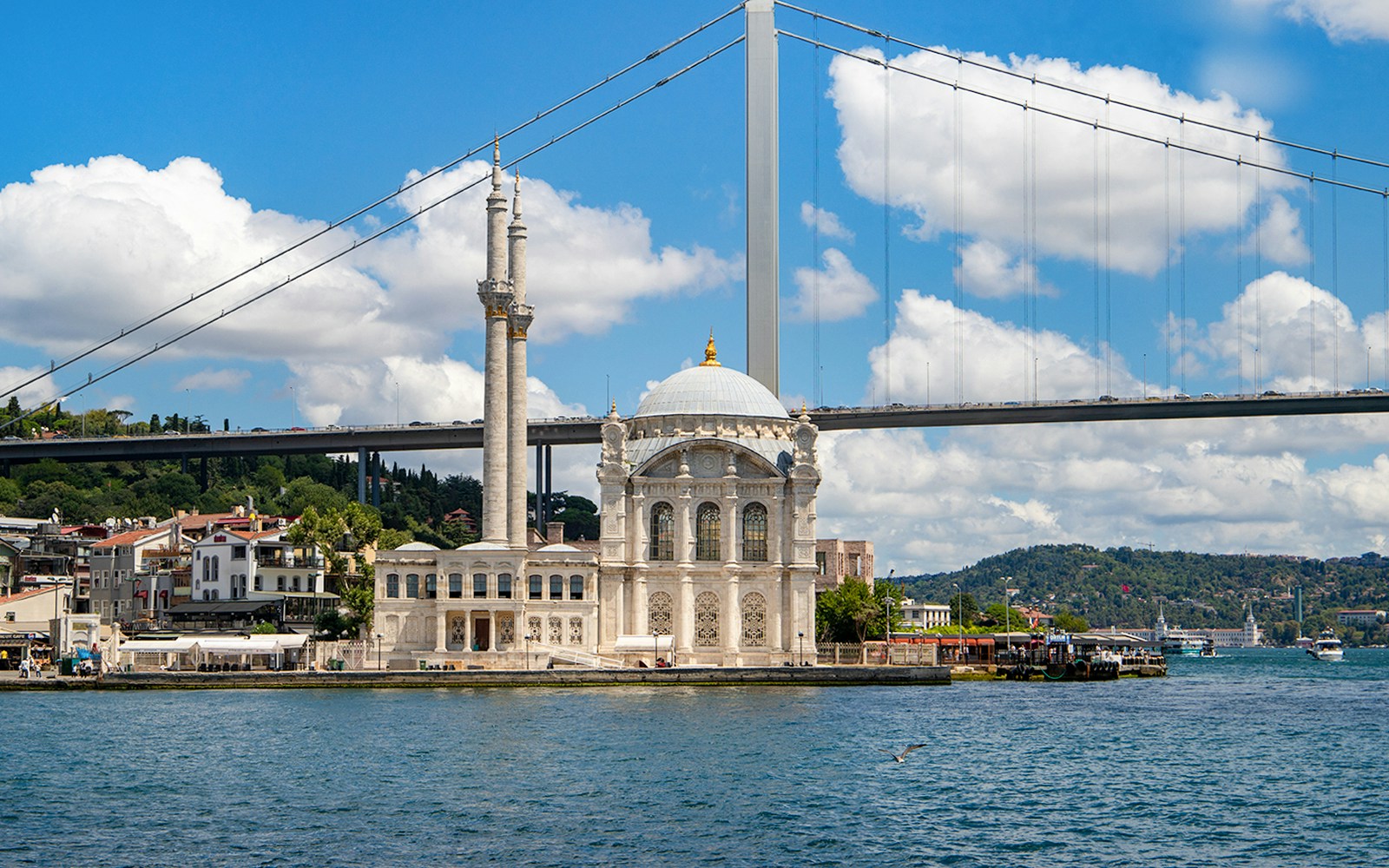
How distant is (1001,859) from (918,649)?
168 ft

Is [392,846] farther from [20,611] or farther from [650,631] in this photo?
[20,611]

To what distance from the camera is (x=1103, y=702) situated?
2623 inches

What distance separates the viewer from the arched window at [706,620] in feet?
257

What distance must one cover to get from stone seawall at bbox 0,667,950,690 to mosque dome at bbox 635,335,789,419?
44.3 feet

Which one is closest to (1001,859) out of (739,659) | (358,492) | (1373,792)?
(1373,792)

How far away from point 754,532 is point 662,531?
4004 millimetres

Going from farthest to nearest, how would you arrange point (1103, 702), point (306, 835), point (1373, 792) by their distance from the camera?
point (1103, 702), point (1373, 792), point (306, 835)

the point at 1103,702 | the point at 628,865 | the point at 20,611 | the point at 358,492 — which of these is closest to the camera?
the point at 628,865

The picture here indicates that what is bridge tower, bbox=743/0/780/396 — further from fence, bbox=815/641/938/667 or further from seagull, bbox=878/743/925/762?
seagull, bbox=878/743/925/762

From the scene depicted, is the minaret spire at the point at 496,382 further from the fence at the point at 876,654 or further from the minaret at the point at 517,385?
the fence at the point at 876,654

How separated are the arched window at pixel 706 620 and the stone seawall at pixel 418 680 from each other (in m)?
7.44

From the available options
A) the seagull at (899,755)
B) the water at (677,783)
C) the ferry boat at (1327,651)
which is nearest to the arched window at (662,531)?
the water at (677,783)

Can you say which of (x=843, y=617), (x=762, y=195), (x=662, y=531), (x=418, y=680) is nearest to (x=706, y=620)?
(x=662, y=531)

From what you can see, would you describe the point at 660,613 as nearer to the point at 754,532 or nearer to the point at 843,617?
the point at 754,532
